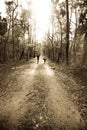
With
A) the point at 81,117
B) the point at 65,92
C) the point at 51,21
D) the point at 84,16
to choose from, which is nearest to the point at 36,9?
the point at 51,21

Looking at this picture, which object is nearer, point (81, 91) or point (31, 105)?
point (31, 105)

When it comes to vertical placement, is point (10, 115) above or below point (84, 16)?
below

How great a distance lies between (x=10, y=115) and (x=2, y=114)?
14.7 inches

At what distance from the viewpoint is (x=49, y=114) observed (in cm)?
662

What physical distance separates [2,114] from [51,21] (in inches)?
1275

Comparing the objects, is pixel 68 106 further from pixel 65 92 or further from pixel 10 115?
pixel 10 115

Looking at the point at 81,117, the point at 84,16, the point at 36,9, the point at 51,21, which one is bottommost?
the point at 81,117

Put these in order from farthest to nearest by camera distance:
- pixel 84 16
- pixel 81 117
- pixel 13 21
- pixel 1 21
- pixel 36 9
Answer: pixel 36 9 → pixel 13 21 → pixel 1 21 → pixel 84 16 → pixel 81 117

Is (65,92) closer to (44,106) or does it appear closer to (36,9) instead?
(44,106)

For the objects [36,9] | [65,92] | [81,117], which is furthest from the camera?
[36,9]

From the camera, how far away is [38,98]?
8234 millimetres

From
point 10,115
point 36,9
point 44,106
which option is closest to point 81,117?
point 44,106

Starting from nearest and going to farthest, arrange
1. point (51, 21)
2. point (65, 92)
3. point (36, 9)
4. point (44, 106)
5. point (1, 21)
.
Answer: point (44, 106) → point (65, 92) → point (1, 21) → point (51, 21) → point (36, 9)

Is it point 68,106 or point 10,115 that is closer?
point 10,115
